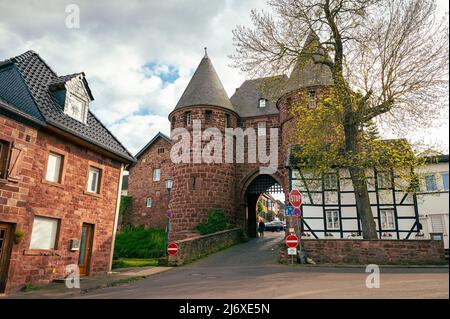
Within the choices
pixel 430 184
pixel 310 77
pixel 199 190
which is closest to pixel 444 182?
pixel 430 184

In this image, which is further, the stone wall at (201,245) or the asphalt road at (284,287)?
the stone wall at (201,245)

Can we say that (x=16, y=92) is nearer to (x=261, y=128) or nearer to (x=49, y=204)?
(x=49, y=204)

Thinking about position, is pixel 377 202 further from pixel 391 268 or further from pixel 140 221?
pixel 140 221

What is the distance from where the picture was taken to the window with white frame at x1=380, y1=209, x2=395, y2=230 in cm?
1680

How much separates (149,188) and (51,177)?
67.0ft

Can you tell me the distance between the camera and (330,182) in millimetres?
17719

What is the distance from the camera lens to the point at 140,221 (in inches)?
1230

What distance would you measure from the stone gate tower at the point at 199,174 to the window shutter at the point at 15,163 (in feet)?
46.7

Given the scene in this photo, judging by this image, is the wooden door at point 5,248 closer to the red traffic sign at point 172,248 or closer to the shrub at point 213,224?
the red traffic sign at point 172,248

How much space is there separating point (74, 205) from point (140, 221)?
64.9ft

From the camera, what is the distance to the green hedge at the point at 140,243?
78.6ft

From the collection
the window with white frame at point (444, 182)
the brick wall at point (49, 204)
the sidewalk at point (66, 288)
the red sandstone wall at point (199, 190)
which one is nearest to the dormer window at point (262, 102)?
the red sandstone wall at point (199, 190)

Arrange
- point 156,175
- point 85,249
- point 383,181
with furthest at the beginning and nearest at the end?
point 156,175
point 383,181
point 85,249
